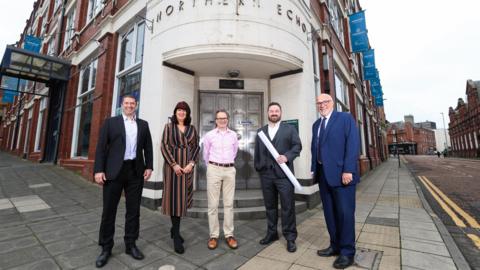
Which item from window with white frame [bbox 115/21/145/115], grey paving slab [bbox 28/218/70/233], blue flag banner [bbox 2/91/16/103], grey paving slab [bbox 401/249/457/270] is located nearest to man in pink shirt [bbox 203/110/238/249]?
grey paving slab [bbox 401/249/457/270]

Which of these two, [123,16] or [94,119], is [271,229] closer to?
[94,119]

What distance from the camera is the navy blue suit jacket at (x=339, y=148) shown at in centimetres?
265

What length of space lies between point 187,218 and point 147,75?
349cm

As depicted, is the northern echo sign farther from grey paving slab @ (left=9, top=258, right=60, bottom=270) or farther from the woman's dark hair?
grey paving slab @ (left=9, top=258, right=60, bottom=270)

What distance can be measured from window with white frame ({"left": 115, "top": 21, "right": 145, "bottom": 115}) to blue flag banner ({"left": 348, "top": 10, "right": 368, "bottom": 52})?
30.3 feet

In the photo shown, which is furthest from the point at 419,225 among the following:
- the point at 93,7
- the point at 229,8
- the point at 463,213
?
the point at 93,7

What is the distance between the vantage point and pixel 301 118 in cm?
561

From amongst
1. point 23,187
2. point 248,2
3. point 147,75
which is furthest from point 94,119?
point 248,2

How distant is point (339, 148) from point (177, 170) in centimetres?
203

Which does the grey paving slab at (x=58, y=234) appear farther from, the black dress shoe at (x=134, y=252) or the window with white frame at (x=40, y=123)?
the window with white frame at (x=40, y=123)

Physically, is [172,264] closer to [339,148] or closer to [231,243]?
[231,243]

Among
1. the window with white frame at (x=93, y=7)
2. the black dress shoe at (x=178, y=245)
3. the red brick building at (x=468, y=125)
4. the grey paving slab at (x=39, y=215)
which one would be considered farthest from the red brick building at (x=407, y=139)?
the grey paving slab at (x=39, y=215)

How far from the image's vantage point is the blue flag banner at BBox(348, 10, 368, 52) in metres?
10.4

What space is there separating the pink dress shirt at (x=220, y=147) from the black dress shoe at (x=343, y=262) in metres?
1.75
